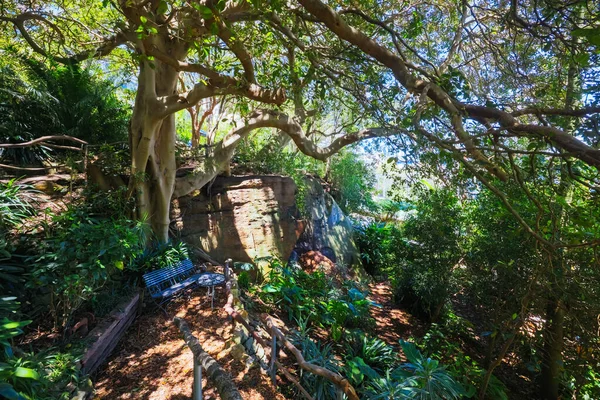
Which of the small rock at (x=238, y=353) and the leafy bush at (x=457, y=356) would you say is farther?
the leafy bush at (x=457, y=356)

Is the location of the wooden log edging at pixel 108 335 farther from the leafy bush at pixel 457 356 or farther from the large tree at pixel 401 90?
the leafy bush at pixel 457 356

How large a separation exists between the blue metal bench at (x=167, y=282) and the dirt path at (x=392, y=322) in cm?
402

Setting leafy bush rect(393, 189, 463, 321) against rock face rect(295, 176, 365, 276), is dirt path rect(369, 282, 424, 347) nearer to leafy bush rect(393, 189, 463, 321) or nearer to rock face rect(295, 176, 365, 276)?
leafy bush rect(393, 189, 463, 321)

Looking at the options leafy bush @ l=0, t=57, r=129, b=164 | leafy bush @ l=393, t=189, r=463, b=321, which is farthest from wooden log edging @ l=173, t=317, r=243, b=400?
leafy bush @ l=0, t=57, r=129, b=164

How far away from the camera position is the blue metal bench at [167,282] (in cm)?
508

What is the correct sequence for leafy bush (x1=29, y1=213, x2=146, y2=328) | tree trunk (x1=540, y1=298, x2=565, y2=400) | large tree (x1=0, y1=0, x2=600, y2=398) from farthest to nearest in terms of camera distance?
tree trunk (x1=540, y1=298, x2=565, y2=400) → leafy bush (x1=29, y1=213, x2=146, y2=328) → large tree (x1=0, y1=0, x2=600, y2=398)

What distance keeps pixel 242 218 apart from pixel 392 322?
434 cm

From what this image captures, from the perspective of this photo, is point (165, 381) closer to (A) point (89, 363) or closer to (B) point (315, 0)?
(A) point (89, 363)

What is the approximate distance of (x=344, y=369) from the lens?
425 centimetres

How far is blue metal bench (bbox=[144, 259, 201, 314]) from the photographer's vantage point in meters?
5.08

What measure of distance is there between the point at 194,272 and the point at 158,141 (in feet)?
8.94

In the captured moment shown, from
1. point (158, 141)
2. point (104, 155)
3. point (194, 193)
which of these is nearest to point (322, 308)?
point (194, 193)

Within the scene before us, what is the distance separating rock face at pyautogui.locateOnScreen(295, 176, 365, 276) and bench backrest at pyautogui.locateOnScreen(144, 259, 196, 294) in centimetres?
336

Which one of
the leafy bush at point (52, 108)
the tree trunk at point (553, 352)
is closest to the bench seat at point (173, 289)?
the leafy bush at point (52, 108)
